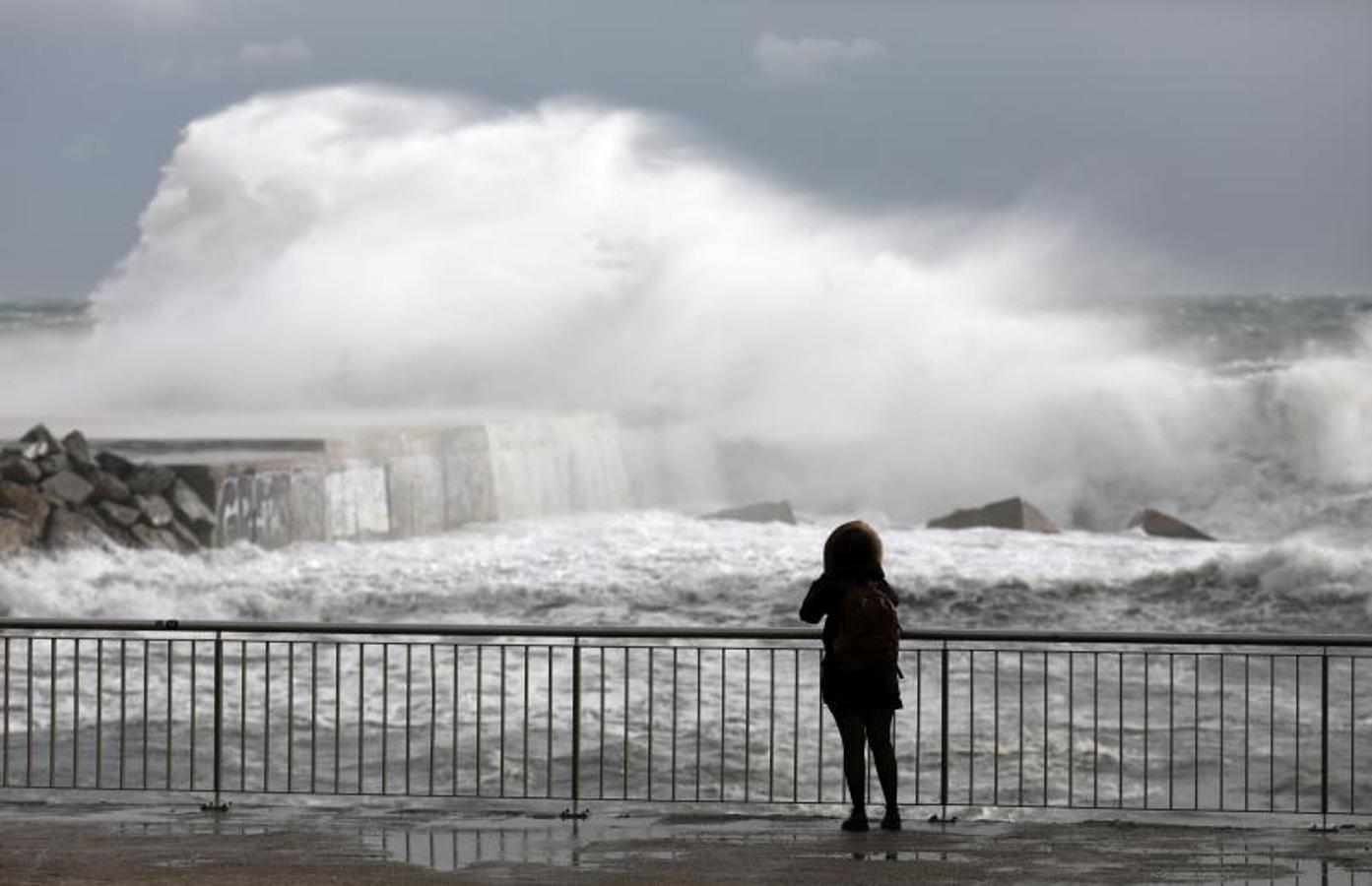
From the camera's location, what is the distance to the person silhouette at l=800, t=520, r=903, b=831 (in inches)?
378

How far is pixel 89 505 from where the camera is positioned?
30484 millimetres

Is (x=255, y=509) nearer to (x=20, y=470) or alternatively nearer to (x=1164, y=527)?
(x=20, y=470)

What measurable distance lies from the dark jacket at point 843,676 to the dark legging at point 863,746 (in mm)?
45

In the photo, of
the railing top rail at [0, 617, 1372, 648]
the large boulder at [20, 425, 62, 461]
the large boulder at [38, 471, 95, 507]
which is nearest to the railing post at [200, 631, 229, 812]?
the railing top rail at [0, 617, 1372, 648]

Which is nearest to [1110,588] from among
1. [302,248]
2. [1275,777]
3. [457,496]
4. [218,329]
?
[457,496]

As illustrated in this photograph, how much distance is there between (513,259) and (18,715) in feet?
161

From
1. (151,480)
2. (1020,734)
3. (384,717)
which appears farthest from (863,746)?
(151,480)

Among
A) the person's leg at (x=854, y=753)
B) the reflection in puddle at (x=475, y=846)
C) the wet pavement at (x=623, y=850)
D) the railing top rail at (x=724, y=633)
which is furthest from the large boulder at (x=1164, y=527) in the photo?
the reflection in puddle at (x=475, y=846)

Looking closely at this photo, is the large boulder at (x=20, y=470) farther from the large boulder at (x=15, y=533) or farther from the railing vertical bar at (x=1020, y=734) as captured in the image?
the railing vertical bar at (x=1020, y=734)

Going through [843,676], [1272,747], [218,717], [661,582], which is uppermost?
[843,676]

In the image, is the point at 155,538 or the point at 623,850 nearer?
the point at 623,850

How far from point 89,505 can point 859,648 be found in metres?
22.7

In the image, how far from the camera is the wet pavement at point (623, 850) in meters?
8.85

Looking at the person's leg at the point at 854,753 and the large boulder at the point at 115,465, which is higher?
the large boulder at the point at 115,465
